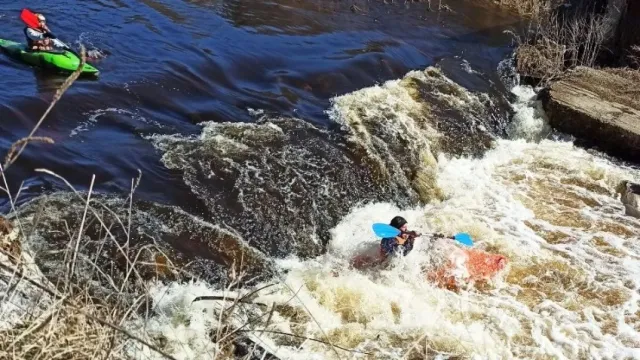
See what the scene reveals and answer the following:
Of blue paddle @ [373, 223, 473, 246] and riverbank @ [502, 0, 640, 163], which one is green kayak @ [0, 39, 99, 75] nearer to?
blue paddle @ [373, 223, 473, 246]

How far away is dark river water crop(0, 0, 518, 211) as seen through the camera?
5727 mm

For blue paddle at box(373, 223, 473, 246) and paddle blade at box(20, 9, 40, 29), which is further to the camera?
paddle blade at box(20, 9, 40, 29)

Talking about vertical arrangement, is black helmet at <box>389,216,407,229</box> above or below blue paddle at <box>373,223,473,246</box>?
above

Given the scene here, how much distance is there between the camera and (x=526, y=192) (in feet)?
23.2

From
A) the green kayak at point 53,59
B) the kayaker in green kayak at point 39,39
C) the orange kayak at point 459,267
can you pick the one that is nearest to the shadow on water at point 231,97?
the green kayak at point 53,59

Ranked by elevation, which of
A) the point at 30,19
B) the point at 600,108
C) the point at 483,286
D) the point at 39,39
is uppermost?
the point at 30,19

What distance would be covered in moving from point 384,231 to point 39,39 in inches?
185

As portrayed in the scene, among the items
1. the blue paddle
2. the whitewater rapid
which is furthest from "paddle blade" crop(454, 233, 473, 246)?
the whitewater rapid

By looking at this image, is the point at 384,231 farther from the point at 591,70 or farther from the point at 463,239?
the point at 591,70

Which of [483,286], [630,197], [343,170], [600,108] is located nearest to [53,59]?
[343,170]

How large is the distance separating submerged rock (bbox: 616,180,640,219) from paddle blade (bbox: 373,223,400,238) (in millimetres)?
3005

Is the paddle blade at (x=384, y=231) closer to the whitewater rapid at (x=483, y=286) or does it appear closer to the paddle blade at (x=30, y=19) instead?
the whitewater rapid at (x=483, y=286)

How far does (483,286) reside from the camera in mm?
5316

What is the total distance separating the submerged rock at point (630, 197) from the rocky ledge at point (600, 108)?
36.6 inches
